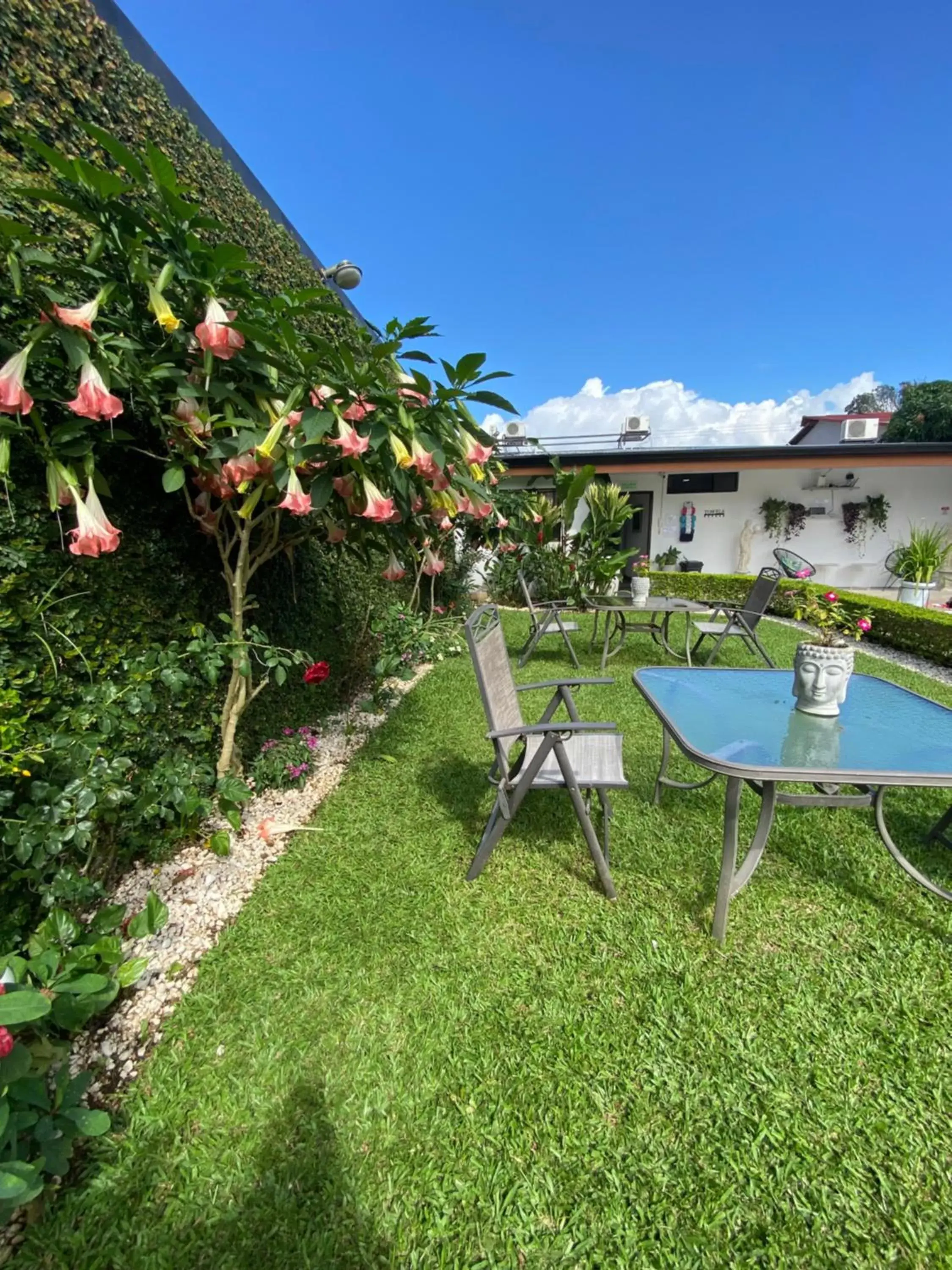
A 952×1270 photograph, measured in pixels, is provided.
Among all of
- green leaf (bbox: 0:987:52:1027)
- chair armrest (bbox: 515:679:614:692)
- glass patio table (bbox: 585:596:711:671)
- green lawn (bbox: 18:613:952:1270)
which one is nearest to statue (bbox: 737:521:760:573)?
glass patio table (bbox: 585:596:711:671)

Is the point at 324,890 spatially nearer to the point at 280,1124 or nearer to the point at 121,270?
the point at 280,1124

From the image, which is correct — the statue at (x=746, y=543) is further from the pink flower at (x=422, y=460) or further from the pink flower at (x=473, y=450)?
the pink flower at (x=422, y=460)

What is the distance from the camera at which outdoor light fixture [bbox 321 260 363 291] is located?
4555 millimetres

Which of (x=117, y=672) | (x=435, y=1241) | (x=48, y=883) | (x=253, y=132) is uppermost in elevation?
(x=253, y=132)

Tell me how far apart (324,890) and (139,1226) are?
108 centimetres

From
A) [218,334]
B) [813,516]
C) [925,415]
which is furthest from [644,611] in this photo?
[925,415]

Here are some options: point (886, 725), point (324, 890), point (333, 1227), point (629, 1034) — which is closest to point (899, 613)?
point (886, 725)

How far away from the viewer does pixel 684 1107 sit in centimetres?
141

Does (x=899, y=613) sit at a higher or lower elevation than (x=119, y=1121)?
higher

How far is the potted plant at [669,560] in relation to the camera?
11453 millimetres

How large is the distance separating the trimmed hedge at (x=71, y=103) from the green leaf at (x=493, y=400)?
49 cm

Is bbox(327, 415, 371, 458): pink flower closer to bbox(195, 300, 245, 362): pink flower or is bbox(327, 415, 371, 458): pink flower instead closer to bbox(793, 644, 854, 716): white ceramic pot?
bbox(195, 300, 245, 362): pink flower

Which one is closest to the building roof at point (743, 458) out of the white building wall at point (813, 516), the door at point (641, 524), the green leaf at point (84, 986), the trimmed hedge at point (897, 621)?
the white building wall at point (813, 516)

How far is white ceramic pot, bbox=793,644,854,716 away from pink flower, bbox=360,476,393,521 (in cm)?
176
